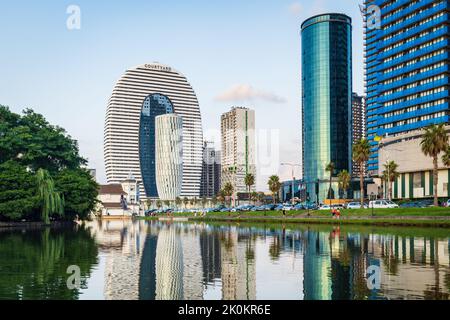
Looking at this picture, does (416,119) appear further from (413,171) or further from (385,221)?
(385,221)

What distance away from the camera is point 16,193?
78.8m

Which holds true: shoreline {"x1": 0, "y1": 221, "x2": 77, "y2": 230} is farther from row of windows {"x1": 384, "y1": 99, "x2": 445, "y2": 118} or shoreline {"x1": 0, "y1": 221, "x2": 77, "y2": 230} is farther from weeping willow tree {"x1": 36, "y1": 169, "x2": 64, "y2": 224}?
row of windows {"x1": 384, "y1": 99, "x2": 445, "y2": 118}

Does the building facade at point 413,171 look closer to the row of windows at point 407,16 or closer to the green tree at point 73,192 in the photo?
the row of windows at point 407,16

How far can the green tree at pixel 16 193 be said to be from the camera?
3071 inches

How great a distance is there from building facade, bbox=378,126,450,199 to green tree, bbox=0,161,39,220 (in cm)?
7954

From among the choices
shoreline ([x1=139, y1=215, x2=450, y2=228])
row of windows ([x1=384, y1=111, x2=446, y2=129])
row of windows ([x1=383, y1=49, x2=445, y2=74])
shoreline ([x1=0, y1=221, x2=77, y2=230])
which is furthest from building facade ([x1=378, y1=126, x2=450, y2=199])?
shoreline ([x1=0, y1=221, x2=77, y2=230])

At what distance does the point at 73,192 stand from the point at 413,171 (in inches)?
2942

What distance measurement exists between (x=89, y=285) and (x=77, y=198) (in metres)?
75.8

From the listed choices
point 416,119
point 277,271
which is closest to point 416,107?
point 416,119

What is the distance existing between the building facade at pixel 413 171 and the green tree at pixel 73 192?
71.4m

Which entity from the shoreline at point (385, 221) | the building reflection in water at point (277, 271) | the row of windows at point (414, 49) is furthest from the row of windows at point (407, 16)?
the building reflection in water at point (277, 271)
